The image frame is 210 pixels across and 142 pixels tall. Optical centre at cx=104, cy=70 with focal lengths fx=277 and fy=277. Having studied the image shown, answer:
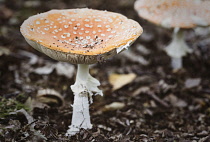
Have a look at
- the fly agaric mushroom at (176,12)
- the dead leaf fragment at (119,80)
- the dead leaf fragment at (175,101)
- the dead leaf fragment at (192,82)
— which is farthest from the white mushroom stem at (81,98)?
the dead leaf fragment at (192,82)

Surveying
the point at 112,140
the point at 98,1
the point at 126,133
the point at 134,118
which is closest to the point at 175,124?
the point at 134,118

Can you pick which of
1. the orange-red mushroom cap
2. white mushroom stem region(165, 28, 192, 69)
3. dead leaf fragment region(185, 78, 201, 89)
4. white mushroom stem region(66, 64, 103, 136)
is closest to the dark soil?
dead leaf fragment region(185, 78, 201, 89)

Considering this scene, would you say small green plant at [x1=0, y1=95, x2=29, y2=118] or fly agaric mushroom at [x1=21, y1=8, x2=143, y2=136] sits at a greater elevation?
fly agaric mushroom at [x1=21, y1=8, x2=143, y2=136]

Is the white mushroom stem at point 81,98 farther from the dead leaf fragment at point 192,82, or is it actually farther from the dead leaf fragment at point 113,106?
the dead leaf fragment at point 192,82

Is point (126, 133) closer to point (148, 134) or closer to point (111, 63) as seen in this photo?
point (148, 134)

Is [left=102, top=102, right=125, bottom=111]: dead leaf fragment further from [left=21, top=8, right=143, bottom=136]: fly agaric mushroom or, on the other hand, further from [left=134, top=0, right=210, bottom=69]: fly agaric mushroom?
[left=134, top=0, right=210, bottom=69]: fly agaric mushroom

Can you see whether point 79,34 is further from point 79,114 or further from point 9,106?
point 9,106
